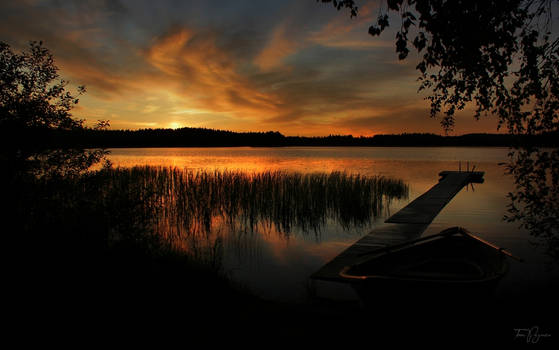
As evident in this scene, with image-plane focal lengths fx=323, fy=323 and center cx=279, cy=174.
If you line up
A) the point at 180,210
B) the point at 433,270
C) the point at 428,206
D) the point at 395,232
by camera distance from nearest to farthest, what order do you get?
1. the point at 433,270
2. the point at 395,232
3. the point at 180,210
4. the point at 428,206

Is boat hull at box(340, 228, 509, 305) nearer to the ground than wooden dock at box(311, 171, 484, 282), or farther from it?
farther from it

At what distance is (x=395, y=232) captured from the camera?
8.92 meters

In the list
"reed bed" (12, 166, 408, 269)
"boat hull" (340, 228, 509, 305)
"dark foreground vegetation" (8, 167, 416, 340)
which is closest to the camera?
"boat hull" (340, 228, 509, 305)

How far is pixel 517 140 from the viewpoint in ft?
18.0

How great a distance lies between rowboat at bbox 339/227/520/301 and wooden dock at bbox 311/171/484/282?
35cm

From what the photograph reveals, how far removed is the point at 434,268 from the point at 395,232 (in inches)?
131

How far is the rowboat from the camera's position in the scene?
3.85 meters

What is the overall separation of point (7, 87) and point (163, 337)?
5.51m

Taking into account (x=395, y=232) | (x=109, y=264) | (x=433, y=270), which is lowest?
(x=395, y=232)

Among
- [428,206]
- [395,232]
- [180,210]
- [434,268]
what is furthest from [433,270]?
[180,210]

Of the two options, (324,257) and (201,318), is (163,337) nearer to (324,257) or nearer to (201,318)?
(201,318)

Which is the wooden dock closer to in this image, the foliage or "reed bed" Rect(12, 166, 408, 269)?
"reed bed" Rect(12, 166, 408, 269)

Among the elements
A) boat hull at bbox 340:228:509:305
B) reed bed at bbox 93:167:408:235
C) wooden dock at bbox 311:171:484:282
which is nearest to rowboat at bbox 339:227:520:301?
boat hull at bbox 340:228:509:305

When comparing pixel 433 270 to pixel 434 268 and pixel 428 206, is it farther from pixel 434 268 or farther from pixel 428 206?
pixel 428 206
